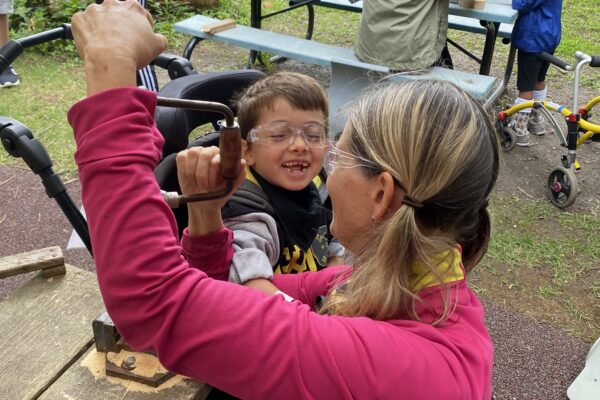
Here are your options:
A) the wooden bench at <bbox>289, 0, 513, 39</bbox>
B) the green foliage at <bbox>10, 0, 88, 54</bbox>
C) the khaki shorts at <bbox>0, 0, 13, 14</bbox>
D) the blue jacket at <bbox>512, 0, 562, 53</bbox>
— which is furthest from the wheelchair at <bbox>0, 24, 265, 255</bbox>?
the green foliage at <bbox>10, 0, 88, 54</bbox>

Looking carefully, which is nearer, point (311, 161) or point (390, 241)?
point (390, 241)

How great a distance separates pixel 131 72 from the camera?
978 millimetres

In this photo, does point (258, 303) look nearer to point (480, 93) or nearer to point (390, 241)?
point (390, 241)

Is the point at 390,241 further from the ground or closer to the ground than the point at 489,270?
further from the ground

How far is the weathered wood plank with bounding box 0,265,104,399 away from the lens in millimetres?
1445

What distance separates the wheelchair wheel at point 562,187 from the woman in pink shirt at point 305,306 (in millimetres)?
3268

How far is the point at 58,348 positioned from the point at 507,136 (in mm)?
4196

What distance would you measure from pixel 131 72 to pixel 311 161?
1025 millimetres

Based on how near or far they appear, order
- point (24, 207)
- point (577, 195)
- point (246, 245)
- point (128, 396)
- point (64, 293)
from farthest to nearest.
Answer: point (577, 195)
point (24, 207)
point (64, 293)
point (246, 245)
point (128, 396)

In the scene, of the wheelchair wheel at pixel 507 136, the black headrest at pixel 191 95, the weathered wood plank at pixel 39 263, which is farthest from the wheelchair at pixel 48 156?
the wheelchair wheel at pixel 507 136

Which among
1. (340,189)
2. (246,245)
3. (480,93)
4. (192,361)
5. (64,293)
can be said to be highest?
(340,189)

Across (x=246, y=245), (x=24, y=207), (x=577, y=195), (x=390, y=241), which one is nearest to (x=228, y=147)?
(x=390, y=241)

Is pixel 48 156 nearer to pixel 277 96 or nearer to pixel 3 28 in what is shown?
pixel 277 96

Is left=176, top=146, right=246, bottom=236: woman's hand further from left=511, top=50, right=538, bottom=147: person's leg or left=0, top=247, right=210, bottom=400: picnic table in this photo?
left=511, top=50, right=538, bottom=147: person's leg
